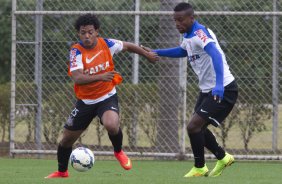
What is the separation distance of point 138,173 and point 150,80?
2.85 meters

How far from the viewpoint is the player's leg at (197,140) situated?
869cm

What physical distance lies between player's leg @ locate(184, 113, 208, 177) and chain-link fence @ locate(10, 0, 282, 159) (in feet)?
9.23

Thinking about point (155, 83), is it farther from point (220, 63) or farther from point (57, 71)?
point (220, 63)

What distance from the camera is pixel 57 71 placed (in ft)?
39.7

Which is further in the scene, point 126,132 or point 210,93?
point 126,132

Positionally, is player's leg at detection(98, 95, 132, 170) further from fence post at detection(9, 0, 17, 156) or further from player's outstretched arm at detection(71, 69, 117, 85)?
fence post at detection(9, 0, 17, 156)

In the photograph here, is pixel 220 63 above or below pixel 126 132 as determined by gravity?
above

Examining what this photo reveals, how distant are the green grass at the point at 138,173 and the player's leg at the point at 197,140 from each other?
215mm

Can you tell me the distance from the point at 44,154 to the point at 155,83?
1.83 m

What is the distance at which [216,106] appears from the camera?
8.60 m

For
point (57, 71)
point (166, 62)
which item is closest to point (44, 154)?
point (57, 71)

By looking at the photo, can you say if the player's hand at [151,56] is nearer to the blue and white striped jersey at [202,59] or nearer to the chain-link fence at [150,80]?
the blue and white striped jersey at [202,59]

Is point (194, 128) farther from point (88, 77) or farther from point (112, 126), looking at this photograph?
point (88, 77)

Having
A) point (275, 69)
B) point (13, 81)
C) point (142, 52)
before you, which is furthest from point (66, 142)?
point (275, 69)
